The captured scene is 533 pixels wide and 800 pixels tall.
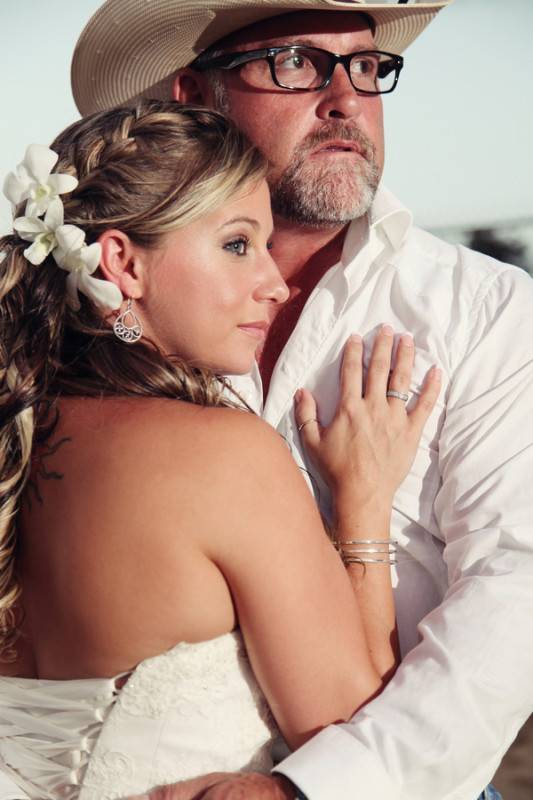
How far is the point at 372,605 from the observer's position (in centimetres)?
206

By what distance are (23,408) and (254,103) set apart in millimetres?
1198

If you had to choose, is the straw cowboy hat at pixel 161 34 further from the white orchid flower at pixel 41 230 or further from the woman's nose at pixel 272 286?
the white orchid flower at pixel 41 230

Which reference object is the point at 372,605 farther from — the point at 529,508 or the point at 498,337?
the point at 498,337

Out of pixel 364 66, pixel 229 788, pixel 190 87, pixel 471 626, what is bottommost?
pixel 229 788

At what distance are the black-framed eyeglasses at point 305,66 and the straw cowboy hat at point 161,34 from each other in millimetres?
89

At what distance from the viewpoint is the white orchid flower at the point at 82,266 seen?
6.49ft


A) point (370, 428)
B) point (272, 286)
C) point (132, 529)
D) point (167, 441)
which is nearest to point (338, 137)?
point (272, 286)

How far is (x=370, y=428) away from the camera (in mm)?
2246

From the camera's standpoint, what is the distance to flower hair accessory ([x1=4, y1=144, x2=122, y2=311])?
1.99 metres

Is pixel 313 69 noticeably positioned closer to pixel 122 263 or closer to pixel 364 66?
pixel 364 66

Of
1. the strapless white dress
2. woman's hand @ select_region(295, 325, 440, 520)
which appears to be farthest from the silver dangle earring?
the strapless white dress

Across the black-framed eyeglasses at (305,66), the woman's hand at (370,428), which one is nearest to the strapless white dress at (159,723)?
the woman's hand at (370,428)

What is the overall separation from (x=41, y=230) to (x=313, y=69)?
952 millimetres

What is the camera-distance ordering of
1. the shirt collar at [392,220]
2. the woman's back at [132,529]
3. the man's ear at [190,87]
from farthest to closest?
1. the man's ear at [190,87]
2. the shirt collar at [392,220]
3. the woman's back at [132,529]
